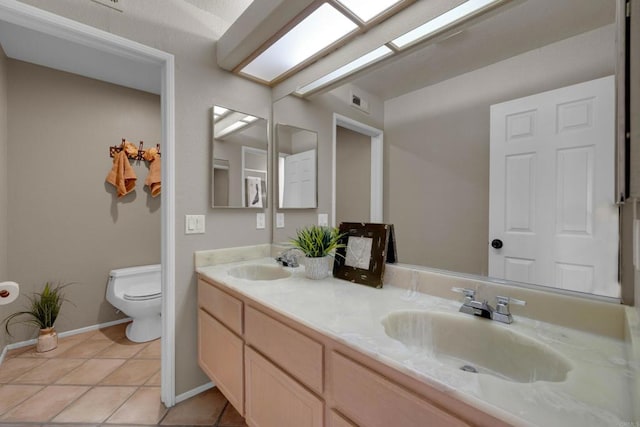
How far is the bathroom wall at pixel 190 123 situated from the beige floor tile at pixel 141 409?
0.46ft

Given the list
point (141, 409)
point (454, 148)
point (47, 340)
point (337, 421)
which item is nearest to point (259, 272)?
point (141, 409)

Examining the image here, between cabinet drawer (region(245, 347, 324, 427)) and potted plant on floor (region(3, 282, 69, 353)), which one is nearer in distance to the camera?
cabinet drawer (region(245, 347, 324, 427))

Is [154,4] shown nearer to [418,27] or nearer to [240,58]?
[240,58]

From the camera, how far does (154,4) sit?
1544mm

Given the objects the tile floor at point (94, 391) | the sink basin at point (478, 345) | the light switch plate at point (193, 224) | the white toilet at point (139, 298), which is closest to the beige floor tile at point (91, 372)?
the tile floor at point (94, 391)

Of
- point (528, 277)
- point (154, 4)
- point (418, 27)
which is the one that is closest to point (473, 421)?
point (528, 277)

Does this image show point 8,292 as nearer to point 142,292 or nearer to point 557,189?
point 142,292

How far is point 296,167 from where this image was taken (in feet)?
6.44

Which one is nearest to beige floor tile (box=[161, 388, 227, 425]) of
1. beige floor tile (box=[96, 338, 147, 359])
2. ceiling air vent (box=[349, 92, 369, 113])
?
beige floor tile (box=[96, 338, 147, 359])

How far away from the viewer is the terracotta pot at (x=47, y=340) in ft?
7.16

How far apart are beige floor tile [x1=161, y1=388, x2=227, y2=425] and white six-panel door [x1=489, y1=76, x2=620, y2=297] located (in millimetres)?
1676

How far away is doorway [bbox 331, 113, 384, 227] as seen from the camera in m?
1.39

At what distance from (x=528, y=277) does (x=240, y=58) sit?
187 centimetres

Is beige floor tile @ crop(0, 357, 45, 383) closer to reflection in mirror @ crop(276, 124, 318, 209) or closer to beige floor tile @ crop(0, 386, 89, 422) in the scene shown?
beige floor tile @ crop(0, 386, 89, 422)
